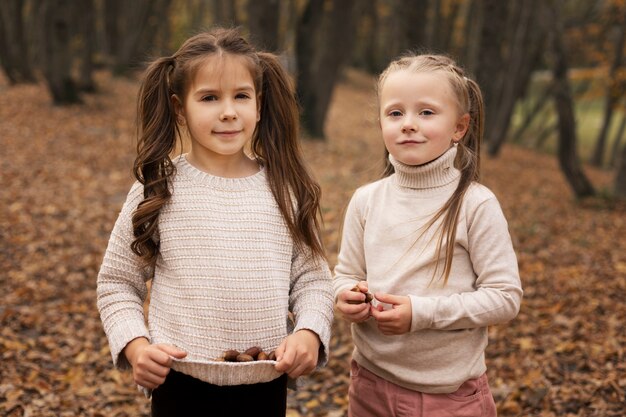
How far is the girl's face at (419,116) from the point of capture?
7.48 ft

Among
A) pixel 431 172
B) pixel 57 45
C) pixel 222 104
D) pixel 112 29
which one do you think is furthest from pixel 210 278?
pixel 112 29

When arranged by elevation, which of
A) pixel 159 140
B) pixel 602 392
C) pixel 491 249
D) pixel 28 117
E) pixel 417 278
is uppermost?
pixel 159 140

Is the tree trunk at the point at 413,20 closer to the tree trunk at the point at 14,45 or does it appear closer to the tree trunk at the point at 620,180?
the tree trunk at the point at 620,180

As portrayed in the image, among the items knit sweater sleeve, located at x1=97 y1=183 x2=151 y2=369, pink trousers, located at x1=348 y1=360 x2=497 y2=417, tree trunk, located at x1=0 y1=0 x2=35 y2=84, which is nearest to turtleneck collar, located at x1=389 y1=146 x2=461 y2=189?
pink trousers, located at x1=348 y1=360 x2=497 y2=417

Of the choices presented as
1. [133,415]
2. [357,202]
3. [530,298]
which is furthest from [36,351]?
[530,298]

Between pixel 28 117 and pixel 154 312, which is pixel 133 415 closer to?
pixel 154 312

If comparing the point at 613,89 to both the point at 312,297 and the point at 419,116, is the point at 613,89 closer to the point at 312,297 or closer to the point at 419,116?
the point at 419,116

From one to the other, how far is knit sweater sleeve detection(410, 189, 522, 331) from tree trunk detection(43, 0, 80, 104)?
13433mm

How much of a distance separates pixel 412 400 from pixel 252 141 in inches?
45.6

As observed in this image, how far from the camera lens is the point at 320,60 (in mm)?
14266

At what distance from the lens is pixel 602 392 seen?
4.11 meters

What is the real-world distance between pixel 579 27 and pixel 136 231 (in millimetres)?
22000

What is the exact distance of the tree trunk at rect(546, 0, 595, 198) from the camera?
955 cm

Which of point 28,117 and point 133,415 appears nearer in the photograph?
point 133,415
